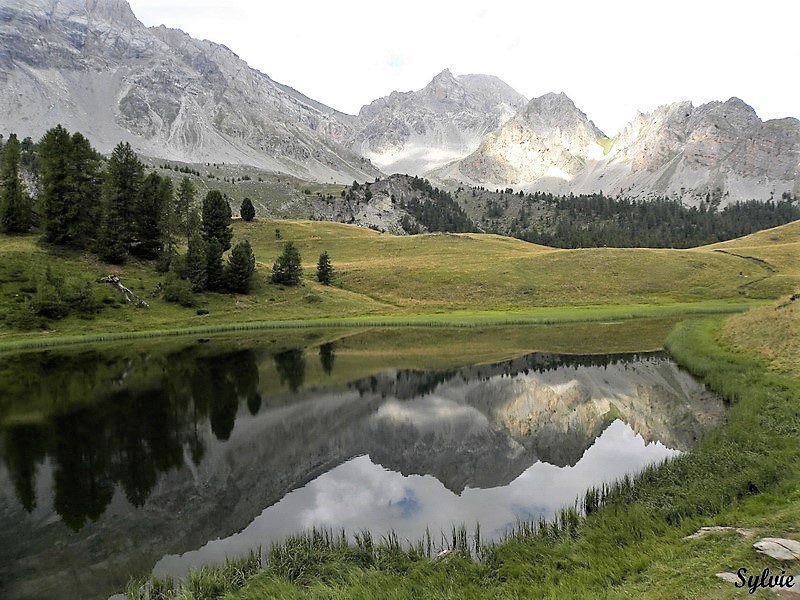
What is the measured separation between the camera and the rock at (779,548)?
10016 mm

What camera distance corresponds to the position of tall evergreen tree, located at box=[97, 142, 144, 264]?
8131 centimetres

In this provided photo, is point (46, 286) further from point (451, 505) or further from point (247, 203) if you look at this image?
point (247, 203)

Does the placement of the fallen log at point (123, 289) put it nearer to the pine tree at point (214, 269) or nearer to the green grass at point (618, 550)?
the pine tree at point (214, 269)

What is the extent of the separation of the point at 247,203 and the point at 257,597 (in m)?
152

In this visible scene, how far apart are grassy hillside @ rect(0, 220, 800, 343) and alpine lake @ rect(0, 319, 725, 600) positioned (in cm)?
2408

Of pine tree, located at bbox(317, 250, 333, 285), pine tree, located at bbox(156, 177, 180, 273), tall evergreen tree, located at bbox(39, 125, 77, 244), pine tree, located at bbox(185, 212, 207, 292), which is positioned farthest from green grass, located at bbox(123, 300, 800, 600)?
pine tree, located at bbox(317, 250, 333, 285)

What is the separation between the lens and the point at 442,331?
69750 millimetres

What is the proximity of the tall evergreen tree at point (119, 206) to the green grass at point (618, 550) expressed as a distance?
7887 cm

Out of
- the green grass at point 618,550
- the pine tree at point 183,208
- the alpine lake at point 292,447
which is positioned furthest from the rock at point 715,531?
the pine tree at point 183,208

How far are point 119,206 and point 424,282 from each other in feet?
177

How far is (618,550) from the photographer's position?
12844 mm

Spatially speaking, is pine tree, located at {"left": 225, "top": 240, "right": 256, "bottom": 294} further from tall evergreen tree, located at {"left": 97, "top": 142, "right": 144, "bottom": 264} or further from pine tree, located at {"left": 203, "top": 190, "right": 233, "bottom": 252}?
tall evergreen tree, located at {"left": 97, "top": 142, "right": 144, "bottom": 264}

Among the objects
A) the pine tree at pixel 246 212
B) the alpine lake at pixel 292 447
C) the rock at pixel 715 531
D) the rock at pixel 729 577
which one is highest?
the pine tree at pixel 246 212

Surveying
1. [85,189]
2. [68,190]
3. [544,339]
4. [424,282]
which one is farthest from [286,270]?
[544,339]
